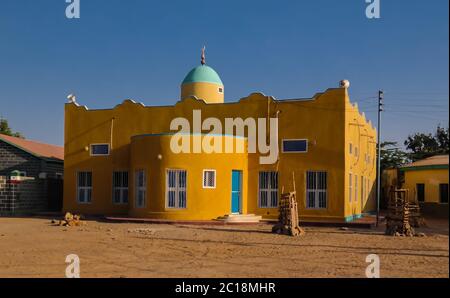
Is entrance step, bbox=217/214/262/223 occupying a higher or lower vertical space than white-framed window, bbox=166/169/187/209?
lower

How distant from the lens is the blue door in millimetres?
22109

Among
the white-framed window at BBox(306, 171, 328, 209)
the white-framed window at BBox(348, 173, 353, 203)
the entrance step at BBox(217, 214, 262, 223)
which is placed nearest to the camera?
the entrance step at BBox(217, 214, 262, 223)

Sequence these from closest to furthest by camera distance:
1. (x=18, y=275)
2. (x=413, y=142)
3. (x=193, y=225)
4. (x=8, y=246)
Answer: (x=18, y=275)
(x=8, y=246)
(x=193, y=225)
(x=413, y=142)

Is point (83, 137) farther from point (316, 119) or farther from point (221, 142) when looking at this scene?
point (316, 119)

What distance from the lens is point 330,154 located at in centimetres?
2141

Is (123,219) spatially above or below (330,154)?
below

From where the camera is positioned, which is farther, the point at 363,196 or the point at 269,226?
the point at 363,196

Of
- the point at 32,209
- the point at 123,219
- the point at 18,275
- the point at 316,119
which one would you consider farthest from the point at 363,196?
the point at 18,275

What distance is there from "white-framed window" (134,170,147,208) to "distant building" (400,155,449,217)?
580 inches

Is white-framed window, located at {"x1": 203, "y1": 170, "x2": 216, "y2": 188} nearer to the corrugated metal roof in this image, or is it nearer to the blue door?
the blue door

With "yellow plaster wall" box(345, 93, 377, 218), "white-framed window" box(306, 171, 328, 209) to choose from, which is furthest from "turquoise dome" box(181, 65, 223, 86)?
"white-framed window" box(306, 171, 328, 209)

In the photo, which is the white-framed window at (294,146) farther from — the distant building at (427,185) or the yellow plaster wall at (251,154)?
the distant building at (427,185)

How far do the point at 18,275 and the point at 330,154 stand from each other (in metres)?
15.0

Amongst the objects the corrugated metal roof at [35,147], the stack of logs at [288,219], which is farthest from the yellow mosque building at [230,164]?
the corrugated metal roof at [35,147]
